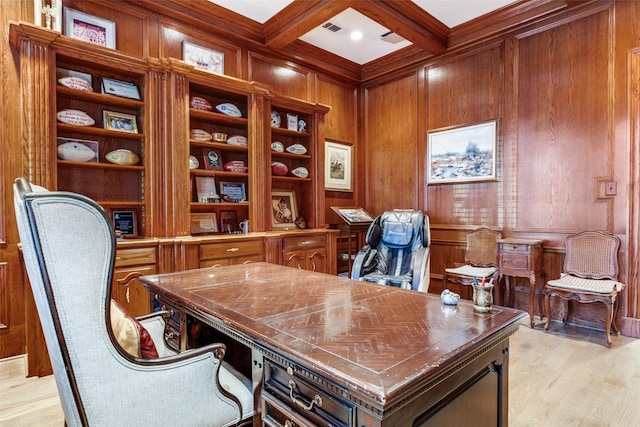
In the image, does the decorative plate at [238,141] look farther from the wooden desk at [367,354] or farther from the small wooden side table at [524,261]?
the small wooden side table at [524,261]

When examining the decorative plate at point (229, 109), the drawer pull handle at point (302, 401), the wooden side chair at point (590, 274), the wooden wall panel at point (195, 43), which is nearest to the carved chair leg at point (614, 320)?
the wooden side chair at point (590, 274)

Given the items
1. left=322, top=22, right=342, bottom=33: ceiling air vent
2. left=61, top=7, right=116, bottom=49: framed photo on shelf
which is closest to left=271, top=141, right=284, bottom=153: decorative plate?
left=322, top=22, right=342, bottom=33: ceiling air vent

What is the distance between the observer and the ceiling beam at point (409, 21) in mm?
3406

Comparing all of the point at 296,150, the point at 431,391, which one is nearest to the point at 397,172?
the point at 296,150

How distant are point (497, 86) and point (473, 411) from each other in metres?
3.90

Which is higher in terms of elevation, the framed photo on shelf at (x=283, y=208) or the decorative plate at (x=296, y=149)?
the decorative plate at (x=296, y=149)

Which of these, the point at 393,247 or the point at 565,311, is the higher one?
the point at 393,247

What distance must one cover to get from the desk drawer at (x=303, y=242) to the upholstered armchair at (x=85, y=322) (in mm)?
2745

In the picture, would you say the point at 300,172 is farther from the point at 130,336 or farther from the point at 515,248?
the point at 130,336

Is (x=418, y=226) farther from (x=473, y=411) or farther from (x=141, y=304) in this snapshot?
(x=141, y=304)

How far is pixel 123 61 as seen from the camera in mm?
2986

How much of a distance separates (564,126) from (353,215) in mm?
2558

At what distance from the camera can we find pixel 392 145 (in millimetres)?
5098

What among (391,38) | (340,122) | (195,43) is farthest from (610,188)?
(195,43)
